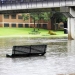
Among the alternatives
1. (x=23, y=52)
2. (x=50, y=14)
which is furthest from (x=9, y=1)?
(x=23, y=52)

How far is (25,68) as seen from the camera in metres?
20.3

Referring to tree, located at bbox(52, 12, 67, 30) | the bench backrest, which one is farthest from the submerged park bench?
tree, located at bbox(52, 12, 67, 30)

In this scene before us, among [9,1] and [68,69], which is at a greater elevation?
[9,1]

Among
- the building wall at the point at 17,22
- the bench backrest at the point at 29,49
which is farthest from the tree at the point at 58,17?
the bench backrest at the point at 29,49

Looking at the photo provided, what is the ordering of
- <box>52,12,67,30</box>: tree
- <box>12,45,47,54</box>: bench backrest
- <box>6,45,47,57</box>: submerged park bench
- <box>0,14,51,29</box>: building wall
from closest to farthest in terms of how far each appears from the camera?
<box>12,45,47,54</box>: bench backrest < <box>6,45,47,57</box>: submerged park bench < <box>52,12,67,30</box>: tree < <box>0,14,51,29</box>: building wall

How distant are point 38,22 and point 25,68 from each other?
100339 mm

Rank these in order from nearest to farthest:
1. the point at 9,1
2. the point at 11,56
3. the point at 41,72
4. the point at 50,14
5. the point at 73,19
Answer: the point at 41,72 → the point at 11,56 → the point at 73,19 → the point at 9,1 → the point at 50,14

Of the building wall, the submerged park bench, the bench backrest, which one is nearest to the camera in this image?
the bench backrest

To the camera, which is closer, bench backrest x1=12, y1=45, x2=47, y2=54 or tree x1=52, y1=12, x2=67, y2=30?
bench backrest x1=12, y1=45, x2=47, y2=54

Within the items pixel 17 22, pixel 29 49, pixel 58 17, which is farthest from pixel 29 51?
pixel 17 22

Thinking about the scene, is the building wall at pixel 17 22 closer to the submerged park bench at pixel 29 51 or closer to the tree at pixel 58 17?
the tree at pixel 58 17

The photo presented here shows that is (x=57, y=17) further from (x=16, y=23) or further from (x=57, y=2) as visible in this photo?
(x=57, y=2)

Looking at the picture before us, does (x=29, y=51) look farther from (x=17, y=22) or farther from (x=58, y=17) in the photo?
(x=17, y=22)

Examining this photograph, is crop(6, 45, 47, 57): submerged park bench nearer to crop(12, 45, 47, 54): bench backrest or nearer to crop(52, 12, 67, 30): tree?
crop(12, 45, 47, 54): bench backrest
